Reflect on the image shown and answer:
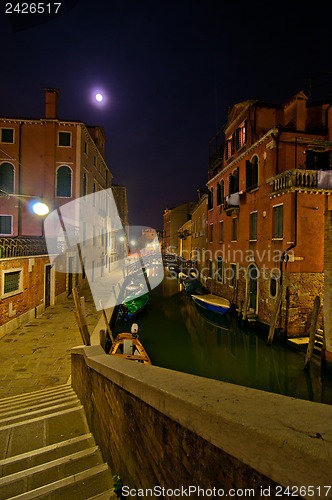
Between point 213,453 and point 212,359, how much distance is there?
9573mm

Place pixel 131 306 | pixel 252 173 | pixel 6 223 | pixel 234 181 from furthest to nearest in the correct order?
pixel 6 223 → pixel 234 181 → pixel 131 306 → pixel 252 173

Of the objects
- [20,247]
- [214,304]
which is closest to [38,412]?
[20,247]

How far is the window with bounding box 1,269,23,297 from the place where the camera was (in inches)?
317

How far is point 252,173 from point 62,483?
14.0m

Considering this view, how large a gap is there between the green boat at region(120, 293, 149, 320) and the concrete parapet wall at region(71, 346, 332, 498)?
39.1 ft

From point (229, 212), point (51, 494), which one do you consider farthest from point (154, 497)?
point (229, 212)

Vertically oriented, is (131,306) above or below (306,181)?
below

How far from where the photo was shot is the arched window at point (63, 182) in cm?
1803

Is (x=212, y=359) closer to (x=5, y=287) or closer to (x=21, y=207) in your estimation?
(x=5, y=287)

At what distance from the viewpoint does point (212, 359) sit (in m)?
10.0

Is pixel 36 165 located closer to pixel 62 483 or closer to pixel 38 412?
pixel 38 412

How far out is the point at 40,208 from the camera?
16.8 m

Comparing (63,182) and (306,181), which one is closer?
(306,181)

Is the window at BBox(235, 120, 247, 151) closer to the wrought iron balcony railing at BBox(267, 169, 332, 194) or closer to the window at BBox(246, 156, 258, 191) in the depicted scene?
the window at BBox(246, 156, 258, 191)
